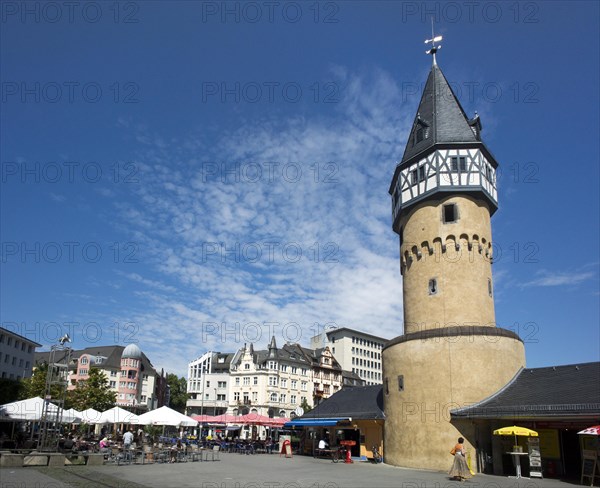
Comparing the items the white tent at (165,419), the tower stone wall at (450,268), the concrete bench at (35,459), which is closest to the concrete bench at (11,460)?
the concrete bench at (35,459)

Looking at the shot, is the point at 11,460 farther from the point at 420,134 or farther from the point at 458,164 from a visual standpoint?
the point at 420,134

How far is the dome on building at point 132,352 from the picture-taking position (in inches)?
3735

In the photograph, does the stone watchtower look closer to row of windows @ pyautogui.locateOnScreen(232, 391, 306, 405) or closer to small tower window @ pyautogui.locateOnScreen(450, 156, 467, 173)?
small tower window @ pyautogui.locateOnScreen(450, 156, 467, 173)

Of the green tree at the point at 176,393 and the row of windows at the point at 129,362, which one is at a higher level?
the row of windows at the point at 129,362

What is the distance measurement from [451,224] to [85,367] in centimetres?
8466

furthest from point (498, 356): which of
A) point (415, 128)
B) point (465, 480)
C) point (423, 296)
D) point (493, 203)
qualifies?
point (415, 128)

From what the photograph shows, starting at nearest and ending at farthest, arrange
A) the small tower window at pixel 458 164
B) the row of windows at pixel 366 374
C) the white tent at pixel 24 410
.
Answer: the white tent at pixel 24 410, the small tower window at pixel 458 164, the row of windows at pixel 366 374

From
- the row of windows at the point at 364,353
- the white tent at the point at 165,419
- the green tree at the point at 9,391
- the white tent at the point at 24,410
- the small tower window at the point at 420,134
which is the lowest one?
the white tent at the point at 165,419

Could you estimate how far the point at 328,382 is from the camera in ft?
306

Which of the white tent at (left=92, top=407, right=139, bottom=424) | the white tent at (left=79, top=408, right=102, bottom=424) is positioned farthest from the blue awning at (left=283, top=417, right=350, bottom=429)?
the white tent at (left=79, top=408, right=102, bottom=424)

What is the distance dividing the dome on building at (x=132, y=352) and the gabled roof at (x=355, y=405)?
2574 inches

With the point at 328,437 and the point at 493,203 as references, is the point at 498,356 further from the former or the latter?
the point at 328,437

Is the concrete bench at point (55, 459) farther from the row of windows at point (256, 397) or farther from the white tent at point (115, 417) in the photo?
the row of windows at point (256, 397)

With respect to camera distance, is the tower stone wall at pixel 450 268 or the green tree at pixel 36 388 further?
the green tree at pixel 36 388
